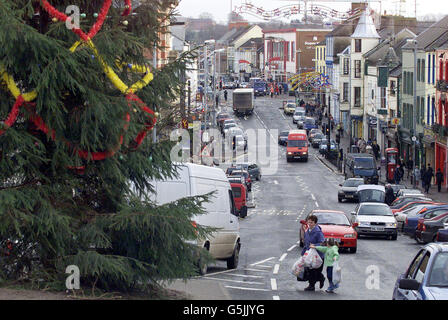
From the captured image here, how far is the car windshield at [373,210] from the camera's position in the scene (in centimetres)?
3366

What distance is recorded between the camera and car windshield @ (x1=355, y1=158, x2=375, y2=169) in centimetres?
6337

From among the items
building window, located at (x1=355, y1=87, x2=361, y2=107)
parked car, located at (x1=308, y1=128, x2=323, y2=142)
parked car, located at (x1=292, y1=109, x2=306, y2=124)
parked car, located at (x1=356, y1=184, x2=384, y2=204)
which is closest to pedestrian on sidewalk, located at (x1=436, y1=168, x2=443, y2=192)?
parked car, located at (x1=356, y1=184, x2=384, y2=204)

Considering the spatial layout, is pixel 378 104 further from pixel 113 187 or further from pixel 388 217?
pixel 113 187

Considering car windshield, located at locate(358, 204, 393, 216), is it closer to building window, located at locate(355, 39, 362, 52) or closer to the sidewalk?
the sidewalk

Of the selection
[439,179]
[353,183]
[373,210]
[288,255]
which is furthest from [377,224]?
[439,179]

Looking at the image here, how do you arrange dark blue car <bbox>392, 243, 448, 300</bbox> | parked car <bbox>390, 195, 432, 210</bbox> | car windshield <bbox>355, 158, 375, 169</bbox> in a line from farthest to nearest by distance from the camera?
car windshield <bbox>355, 158, 375, 169</bbox>, parked car <bbox>390, 195, 432, 210</bbox>, dark blue car <bbox>392, 243, 448, 300</bbox>

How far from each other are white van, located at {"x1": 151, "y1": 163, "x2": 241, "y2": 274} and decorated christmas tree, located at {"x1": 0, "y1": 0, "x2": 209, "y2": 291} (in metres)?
5.12

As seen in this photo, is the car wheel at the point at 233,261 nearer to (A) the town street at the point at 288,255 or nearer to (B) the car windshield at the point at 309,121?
(A) the town street at the point at 288,255

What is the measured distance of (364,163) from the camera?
2511 inches

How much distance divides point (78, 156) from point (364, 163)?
52141mm

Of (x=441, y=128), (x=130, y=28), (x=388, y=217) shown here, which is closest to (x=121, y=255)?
(x=130, y=28)

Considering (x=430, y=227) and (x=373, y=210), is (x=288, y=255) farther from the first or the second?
(x=373, y=210)

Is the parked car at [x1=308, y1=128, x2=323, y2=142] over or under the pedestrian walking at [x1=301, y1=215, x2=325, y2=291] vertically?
under

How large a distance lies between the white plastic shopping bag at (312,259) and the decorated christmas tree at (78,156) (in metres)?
4.79
